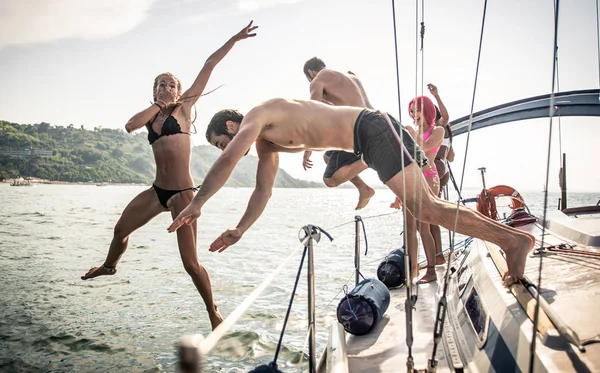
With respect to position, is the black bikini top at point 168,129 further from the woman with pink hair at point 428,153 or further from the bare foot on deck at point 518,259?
the bare foot on deck at point 518,259

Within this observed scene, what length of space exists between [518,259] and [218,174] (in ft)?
5.97

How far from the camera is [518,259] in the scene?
2428 mm

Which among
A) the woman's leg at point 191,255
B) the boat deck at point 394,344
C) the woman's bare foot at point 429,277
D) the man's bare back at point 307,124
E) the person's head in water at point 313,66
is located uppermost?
the person's head in water at point 313,66

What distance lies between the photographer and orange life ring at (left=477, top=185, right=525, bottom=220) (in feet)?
19.3

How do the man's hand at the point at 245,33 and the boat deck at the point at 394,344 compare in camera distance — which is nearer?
the boat deck at the point at 394,344

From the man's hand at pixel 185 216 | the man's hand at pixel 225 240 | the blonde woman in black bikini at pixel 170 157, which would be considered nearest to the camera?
the man's hand at pixel 185 216

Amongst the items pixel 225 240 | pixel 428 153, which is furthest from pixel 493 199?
pixel 225 240

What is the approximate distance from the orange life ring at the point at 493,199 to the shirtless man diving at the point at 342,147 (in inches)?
132

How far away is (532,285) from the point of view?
2227 millimetres

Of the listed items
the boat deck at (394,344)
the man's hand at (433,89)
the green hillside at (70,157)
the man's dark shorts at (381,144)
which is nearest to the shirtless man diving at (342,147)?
the man's dark shorts at (381,144)

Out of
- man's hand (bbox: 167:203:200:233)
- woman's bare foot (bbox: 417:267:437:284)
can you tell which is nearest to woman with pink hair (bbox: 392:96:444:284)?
woman's bare foot (bbox: 417:267:437:284)

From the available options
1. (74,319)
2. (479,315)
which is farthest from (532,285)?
(74,319)

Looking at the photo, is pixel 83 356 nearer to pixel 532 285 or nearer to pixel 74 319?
pixel 74 319

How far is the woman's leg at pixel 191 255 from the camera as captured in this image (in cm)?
390
